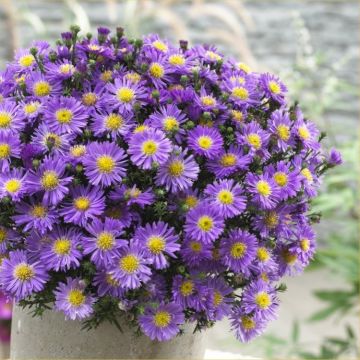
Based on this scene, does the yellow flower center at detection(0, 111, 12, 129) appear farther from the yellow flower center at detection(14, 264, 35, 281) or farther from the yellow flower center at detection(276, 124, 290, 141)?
the yellow flower center at detection(276, 124, 290, 141)

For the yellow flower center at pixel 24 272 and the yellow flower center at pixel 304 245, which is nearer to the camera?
the yellow flower center at pixel 24 272

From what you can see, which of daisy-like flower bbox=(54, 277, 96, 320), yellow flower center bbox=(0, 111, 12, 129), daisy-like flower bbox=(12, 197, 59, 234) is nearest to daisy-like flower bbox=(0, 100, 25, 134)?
yellow flower center bbox=(0, 111, 12, 129)

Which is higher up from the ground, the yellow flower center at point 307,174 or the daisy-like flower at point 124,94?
the daisy-like flower at point 124,94

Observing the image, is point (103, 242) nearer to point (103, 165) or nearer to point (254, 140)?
point (103, 165)

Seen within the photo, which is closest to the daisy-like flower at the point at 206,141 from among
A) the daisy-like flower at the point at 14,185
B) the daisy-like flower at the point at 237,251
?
the daisy-like flower at the point at 237,251

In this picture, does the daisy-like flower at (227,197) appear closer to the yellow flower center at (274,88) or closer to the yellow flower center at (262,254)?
the yellow flower center at (262,254)

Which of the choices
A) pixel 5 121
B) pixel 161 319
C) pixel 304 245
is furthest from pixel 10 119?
pixel 304 245

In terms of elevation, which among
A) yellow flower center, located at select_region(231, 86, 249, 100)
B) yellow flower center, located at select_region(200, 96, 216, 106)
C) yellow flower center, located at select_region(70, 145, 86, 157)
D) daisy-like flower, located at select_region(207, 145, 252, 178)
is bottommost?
daisy-like flower, located at select_region(207, 145, 252, 178)
